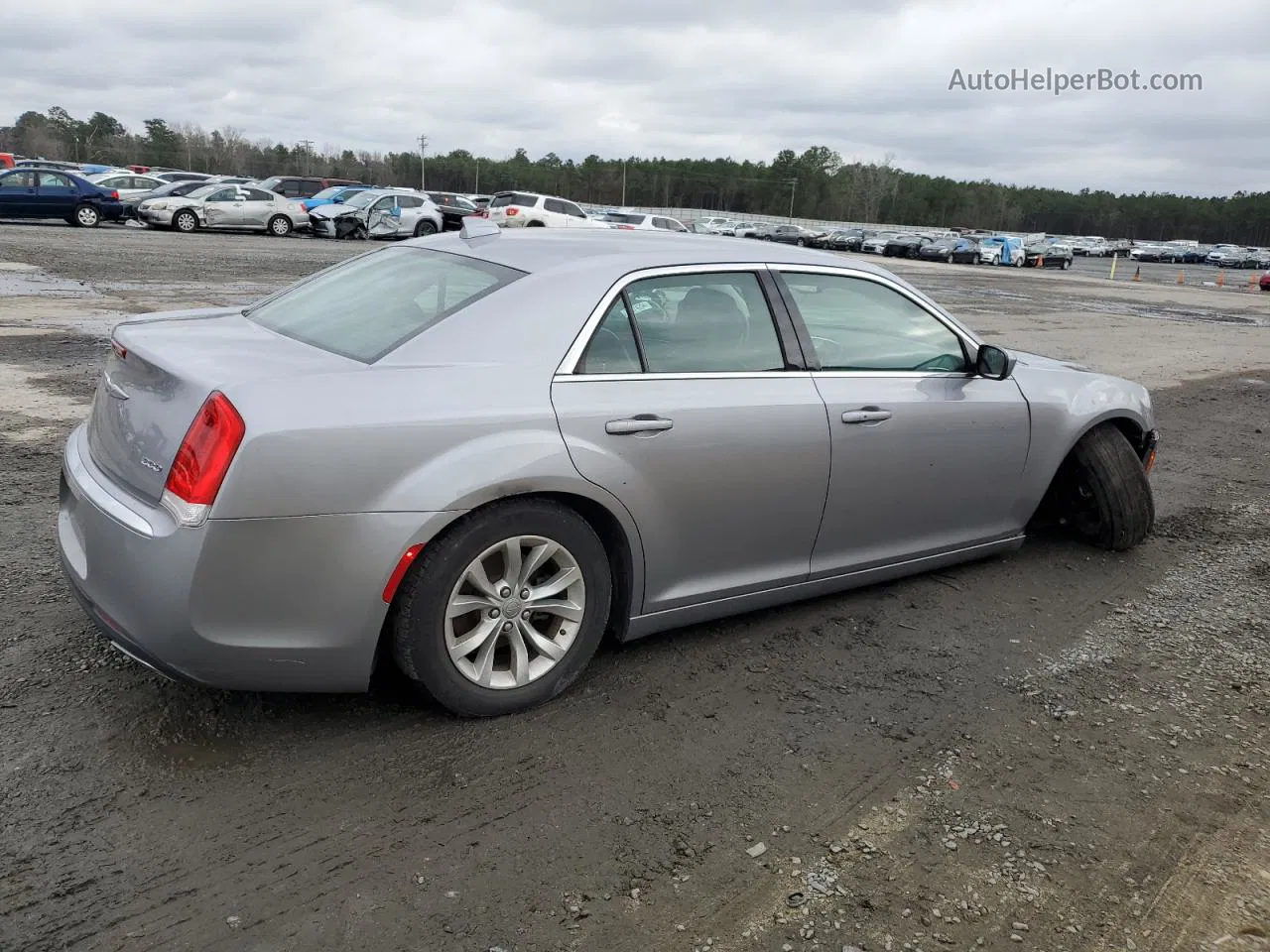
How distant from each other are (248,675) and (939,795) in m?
2.08

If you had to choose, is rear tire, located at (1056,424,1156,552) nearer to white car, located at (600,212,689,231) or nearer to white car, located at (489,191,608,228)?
white car, located at (600,212,689,231)

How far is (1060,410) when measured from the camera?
4863mm

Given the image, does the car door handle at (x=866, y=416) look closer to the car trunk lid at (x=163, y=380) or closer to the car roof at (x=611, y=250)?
the car roof at (x=611, y=250)

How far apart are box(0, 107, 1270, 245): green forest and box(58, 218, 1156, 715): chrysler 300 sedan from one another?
315 ft

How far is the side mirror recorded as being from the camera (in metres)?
4.47

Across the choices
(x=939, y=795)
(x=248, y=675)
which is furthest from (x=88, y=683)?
(x=939, y=795)

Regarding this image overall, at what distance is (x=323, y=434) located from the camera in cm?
286

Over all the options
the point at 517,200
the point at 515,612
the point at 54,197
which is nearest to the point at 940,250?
the point at 517,200

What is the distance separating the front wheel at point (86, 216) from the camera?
28.0 metres

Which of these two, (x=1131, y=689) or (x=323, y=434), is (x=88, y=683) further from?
(x=1131, y=689)

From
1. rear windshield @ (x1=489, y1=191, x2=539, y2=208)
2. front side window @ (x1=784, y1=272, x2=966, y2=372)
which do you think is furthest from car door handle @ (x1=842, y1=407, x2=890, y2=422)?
rear windshield @ (x1=489, y1=191, x2=539, y2=208)

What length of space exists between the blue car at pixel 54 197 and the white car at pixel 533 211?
1120 centimetres

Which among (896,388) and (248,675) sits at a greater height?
(896,388)

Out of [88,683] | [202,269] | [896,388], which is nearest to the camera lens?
[88,683]
